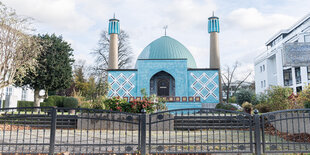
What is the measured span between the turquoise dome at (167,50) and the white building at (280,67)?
977cm

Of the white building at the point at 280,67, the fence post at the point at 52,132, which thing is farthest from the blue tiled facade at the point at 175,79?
the fence post at the point at 52,132

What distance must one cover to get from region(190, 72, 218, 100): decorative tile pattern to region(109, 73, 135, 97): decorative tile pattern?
5788 mm

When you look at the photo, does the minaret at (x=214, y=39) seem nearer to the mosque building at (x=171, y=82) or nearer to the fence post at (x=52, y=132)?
the mosque building at (x=171, y=82)

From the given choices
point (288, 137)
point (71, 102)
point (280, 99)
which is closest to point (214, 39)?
point (280, 99)

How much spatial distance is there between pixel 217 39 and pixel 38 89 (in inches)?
703

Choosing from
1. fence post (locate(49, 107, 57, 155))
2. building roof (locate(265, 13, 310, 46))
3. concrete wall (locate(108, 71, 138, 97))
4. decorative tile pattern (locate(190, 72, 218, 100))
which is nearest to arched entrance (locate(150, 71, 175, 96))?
concrete wall (locate(108, 71, 138, 97))

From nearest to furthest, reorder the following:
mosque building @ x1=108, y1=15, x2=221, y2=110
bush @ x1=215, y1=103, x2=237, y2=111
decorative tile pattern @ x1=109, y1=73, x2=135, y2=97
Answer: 1. bush @ x1=215, y1=103, x2=237, y2=111
2. mosque building @ x1=108, y1=15, x2=221, y2=110
3. decorative tile pattern @ x1=109, y1=73, x2=135, y2=97

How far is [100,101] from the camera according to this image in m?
10.5

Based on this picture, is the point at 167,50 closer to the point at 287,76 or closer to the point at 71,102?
the point at 71,102

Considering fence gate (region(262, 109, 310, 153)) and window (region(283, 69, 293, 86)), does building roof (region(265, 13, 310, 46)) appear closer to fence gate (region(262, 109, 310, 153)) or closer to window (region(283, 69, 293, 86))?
window (region(283, 69, 293, 86))

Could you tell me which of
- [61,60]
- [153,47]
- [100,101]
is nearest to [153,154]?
[100,101]

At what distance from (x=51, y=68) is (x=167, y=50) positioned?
12265 mm

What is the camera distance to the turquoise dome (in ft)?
78.8

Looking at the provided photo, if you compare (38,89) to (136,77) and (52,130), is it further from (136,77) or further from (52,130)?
(52,130)
